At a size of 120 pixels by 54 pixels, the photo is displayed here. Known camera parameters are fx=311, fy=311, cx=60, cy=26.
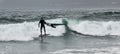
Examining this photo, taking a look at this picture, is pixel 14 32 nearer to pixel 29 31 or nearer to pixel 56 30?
pixel 29 31

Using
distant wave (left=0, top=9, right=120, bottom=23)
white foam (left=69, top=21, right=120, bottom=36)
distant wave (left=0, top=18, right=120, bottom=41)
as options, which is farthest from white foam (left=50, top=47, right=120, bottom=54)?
distant wave (left=0, top=9, right=120, bottom=23)

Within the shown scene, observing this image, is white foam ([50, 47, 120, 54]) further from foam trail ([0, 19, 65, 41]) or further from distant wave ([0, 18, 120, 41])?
distant wave ([0, 18, 120, 41])

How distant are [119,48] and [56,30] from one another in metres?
12.4

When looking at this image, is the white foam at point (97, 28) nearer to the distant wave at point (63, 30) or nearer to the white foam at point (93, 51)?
the distant wave at point (63, 30)

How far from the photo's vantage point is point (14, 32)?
28766mm

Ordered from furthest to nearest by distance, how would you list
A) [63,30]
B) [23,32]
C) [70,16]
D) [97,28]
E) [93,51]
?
[70,16]
[97,28]
[63,30]
[23,32]
[93,51]

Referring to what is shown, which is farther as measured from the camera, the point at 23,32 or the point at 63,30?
the point at 63,30

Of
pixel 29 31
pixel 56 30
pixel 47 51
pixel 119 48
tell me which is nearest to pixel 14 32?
pixel 29 31

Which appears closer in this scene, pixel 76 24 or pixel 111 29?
pixel 111 29

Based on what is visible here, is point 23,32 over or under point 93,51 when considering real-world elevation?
under

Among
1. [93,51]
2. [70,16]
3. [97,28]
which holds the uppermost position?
[93,51]

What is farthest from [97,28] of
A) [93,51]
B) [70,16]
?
[70,16]

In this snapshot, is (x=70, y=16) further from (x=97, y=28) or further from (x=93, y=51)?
(x=93, y=51)

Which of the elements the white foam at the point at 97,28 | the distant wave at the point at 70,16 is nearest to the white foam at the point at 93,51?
the white foam at the point at 97,28
